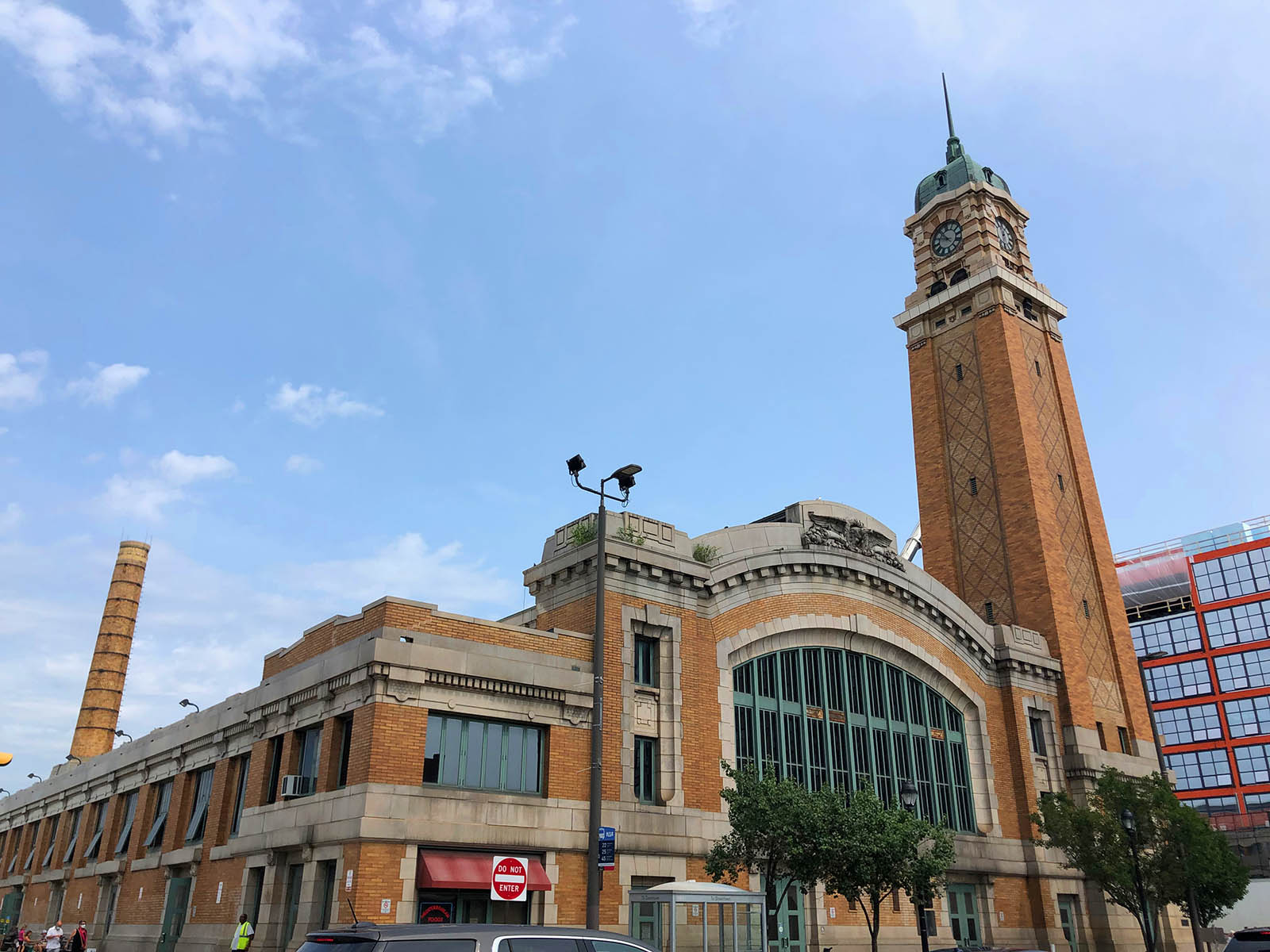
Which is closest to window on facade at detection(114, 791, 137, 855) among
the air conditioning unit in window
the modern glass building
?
the air conditioning unit in window

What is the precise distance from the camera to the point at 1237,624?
88688 millimetres

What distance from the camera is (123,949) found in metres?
32.4

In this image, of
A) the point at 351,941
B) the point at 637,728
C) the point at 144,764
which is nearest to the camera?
the point at 351,941

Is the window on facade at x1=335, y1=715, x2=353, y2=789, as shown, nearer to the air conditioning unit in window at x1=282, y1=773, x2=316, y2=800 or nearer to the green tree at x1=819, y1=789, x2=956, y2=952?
the air conditioning unit in window at x1=282, y1=773, x2=316, y2=800

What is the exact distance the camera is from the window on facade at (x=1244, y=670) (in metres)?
85.9

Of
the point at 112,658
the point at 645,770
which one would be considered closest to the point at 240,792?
the point at 645,770

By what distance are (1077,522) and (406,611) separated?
35.4 meters

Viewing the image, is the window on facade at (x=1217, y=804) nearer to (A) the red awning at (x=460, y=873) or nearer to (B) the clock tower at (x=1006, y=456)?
(B) the clock tower at (x=1006, y=456)

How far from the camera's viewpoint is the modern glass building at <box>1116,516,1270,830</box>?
280ft

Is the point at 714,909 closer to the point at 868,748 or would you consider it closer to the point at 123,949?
the point at 868,748

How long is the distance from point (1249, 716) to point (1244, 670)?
407cm

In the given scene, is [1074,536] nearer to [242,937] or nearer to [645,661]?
[645,661]

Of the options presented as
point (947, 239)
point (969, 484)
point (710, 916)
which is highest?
point (947, 239)

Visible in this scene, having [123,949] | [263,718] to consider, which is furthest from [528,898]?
[123,949]
